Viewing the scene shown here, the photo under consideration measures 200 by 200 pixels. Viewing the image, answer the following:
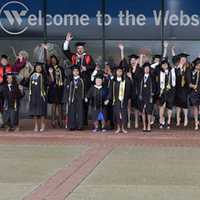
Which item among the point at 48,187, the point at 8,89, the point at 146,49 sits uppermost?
the point at 146,49

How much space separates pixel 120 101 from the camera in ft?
50.6

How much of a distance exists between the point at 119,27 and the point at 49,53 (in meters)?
2.20

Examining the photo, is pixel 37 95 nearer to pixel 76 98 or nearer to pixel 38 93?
pixel 38 93

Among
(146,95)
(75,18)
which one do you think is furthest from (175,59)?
(75,18)

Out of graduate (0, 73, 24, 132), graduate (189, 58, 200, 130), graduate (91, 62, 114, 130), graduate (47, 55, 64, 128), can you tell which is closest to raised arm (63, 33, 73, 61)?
graduate (47, 55, 64, 128)

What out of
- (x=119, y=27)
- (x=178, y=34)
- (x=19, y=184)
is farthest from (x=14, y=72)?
(x=19, y=184)

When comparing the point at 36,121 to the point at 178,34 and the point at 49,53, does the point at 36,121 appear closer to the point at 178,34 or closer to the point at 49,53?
the point at 49,53

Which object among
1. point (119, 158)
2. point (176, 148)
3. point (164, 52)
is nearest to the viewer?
point (119, 158)

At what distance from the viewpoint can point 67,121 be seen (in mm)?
16016

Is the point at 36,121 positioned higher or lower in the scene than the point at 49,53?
lower

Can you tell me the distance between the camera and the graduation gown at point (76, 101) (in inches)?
620

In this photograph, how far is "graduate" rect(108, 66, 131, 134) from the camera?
606 inches

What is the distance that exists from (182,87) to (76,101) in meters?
2.78

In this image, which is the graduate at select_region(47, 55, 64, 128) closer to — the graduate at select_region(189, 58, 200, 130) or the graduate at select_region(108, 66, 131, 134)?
the graduate at select_region(108, 66, 131, 134)
